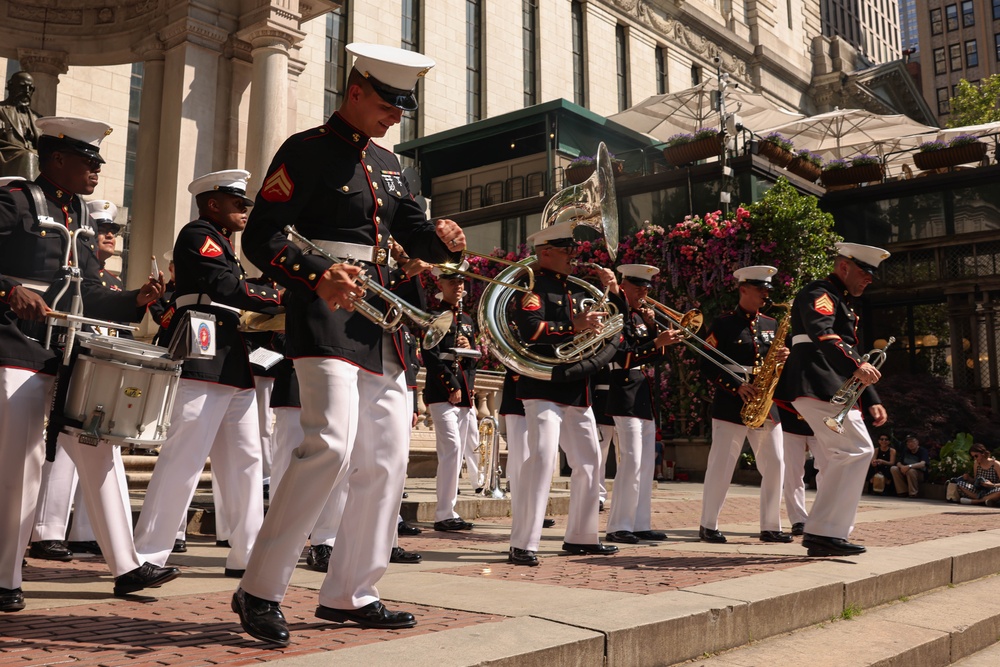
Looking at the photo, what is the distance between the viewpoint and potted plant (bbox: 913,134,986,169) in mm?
25531

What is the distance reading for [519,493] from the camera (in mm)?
6445

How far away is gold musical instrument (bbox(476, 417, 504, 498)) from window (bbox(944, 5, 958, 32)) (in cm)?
9138

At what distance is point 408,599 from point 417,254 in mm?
1697

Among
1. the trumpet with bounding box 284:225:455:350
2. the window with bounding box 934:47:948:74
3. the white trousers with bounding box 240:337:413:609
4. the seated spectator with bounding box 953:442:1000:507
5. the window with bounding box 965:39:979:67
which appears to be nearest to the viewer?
the white trousers with bounding box 240:337:413:609

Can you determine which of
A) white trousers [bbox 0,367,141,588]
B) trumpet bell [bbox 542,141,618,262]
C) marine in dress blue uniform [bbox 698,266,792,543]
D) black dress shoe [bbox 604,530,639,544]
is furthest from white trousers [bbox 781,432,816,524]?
white trousers [bbox 0,367,141,588]

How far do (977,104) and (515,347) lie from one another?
46718 millimetres

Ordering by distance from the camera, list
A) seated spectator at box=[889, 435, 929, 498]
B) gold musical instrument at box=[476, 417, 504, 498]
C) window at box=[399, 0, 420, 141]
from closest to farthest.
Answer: gold musical instrument at box=[476, 417, 504, 498], seated spectator at box=[889, 435, 929, 498], window at box=[399, 0, 420, 141]

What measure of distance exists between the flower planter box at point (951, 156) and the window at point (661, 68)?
18620mm

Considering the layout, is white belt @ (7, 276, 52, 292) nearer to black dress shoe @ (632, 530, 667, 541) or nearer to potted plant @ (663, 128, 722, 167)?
black dress shoe @ (632, 530, 667, 541)

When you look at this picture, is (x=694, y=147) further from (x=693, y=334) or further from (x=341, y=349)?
(x=341, y=349)

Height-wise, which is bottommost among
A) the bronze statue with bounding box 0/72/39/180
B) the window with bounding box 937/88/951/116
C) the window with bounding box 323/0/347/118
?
the bronze statue with bounding box 0/72/39/180

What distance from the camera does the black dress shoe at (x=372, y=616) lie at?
12.1 ft

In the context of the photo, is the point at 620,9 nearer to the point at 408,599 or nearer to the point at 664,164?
the point at 664,164

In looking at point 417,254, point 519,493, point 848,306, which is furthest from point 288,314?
point 848,306
